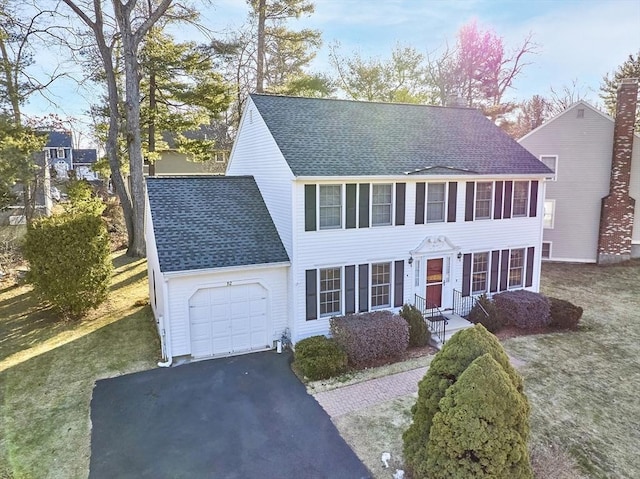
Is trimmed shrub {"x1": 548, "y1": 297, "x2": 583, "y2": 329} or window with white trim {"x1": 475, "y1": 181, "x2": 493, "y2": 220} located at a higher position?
window with white trim {"x1": 475, "y1": 181, "x2": 493, "y2": 220}

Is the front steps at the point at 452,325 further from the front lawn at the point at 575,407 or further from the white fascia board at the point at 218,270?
the white fascia board at the point at 218,270

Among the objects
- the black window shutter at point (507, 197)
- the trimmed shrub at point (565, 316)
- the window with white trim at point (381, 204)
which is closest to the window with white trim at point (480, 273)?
the black window shutter at point (507, 197)

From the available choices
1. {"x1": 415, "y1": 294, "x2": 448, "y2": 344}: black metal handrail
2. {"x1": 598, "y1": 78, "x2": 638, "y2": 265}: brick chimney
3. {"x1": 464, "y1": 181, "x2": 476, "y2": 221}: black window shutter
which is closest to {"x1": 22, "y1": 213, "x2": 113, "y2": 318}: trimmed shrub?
{"x1": 415, "y1": 294, "x2": 448, "y2": 344}: black metal handrail

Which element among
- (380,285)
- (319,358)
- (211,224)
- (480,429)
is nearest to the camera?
(480,429)

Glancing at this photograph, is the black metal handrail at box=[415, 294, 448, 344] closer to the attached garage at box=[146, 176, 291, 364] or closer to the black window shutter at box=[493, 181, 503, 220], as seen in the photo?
the black window shutter at box=[493, 181, 503, 220]

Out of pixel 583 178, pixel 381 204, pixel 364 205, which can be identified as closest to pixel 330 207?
pixel 364 205

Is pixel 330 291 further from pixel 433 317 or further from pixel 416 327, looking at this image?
pixel 433 317

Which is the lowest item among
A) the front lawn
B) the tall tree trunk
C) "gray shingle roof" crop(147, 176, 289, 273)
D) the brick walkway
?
the front lawn
